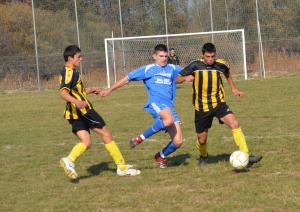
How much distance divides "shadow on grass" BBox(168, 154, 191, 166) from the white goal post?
18081 mm

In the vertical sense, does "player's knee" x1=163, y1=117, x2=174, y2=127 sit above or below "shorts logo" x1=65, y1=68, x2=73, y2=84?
below

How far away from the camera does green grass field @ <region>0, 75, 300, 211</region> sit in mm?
5316

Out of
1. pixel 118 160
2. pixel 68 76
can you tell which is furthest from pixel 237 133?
pixel 68 76

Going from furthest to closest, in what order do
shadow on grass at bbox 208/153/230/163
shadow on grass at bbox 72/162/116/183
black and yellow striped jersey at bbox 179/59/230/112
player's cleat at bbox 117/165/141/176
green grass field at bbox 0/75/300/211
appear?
1. shadow on grass at bbox 208/153/230/163
2. black and yellow striped jersey at bbox 179/59/230/112
3. shadow on grass at bbox 72/162/116/183
4. player's cleat at bbox 117/165/141/176
5. green grass field at bbox 0/75/300/211

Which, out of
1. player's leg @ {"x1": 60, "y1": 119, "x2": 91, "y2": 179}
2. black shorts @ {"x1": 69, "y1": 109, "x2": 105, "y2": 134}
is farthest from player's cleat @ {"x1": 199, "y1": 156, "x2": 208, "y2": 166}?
player's leg @ {"x1": 60, "y1": 119, "x2": 91, "y2": 179}

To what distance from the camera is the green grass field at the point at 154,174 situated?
532 cm

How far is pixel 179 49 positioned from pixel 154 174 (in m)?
20.9

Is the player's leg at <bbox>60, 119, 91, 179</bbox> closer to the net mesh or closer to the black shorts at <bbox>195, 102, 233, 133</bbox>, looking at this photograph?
the black shorts at <bbox>195, 102, 233, 133</bbox>

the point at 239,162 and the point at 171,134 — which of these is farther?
the point at 171,134

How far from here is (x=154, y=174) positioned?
6.73 meters

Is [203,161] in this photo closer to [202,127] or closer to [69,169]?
[202,127]

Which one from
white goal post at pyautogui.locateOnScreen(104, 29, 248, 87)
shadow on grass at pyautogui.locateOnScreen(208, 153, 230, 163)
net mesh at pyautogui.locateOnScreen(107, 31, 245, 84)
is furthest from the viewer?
net mesh at pyautogui.locateOnScreen(107, 31, 245, 84)

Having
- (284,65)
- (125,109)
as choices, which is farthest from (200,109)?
(284,65)

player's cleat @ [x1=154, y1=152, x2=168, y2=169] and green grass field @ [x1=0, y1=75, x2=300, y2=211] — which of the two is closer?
green grass field @ [x1=0, y1=75, x2=300, y2=211]
